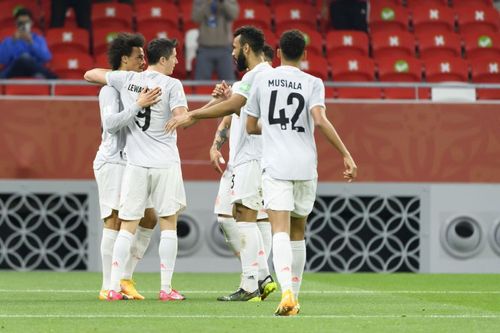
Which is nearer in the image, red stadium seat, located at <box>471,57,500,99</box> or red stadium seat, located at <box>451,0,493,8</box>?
red stadium seat, located at <box>471,57,500,99</box>

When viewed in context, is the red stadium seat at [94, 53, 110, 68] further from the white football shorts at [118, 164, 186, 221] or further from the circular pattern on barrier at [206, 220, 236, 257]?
the white football shorts at [118, 164, 186, 221]

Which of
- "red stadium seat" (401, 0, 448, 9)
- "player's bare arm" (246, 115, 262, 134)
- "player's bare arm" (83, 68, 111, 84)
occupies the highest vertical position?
"red stadium seat" (401, 0, 448, 9)

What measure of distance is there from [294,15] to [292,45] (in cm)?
1114

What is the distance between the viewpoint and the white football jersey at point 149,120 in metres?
11.1

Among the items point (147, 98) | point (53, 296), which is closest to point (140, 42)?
point (147, 98)

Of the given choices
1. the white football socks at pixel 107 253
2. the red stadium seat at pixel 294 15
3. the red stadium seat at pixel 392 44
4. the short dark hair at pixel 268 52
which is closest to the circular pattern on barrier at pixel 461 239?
the red stadium seat at pixel 392 44

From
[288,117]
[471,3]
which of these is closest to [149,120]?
[288,117]

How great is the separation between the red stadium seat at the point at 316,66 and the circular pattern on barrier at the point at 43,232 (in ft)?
A: 13.0

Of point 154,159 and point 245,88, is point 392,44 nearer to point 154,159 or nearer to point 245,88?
point 154,159

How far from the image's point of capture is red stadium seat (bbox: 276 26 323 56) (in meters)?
19.6

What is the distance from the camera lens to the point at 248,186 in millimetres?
11312

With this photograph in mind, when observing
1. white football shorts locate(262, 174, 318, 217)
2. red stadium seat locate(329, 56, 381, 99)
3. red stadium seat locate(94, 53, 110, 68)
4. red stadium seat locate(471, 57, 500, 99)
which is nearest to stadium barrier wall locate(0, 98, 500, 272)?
red stadium seat locate(94, 53, 110, 68)

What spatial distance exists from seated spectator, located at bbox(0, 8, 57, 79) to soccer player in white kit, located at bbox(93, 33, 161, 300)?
626 centimetres

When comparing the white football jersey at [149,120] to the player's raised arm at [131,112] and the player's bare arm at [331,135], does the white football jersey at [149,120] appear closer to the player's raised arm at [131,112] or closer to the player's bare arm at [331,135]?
the player's raised arm at [131,112]
